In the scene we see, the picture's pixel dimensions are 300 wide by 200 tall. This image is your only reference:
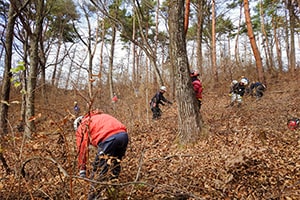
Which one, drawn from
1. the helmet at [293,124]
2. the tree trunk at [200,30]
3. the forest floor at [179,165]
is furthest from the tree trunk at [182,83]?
the tree trunk at [200,30]

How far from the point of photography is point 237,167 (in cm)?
399

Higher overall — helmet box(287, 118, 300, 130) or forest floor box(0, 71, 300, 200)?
helmet box(287, 118, 300, 130)

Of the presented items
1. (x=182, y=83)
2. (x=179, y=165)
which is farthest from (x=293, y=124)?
(x=179, y=165)

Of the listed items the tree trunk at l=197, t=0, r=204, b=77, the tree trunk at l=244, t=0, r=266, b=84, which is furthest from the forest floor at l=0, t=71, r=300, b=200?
the tree trunk at l=197, t=0, r=204, b=77

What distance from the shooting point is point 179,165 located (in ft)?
15.1

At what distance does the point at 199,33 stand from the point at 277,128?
1049 cm

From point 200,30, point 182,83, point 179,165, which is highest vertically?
point 200,30

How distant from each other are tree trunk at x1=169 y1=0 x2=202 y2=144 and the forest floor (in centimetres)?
30

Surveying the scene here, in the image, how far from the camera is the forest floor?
9.49 ft

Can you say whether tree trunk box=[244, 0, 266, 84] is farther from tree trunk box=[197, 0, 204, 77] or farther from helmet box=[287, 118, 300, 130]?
helmet box=[287, 118, 300, 130]

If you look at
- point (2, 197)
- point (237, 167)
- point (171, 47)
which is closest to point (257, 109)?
point (171, 47)

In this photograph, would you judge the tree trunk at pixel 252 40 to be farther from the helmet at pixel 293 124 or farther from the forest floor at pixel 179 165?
the helmet at pixel 293 124

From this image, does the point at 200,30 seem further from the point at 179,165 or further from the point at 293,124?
the point at 179,165

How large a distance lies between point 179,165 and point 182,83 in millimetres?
2005
